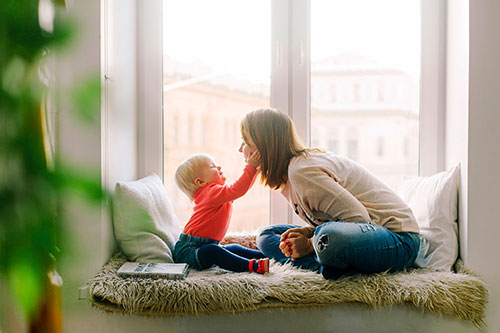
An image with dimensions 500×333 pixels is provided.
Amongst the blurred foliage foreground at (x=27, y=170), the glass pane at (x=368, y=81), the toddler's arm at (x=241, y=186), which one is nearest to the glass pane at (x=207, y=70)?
the glass pane at (x=368, y=81)

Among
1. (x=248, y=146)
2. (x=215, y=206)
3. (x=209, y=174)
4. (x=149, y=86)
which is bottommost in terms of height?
(x=215, y=206)

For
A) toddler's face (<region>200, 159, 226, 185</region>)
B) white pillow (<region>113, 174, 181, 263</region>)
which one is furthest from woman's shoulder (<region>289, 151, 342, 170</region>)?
white pillow (<region>113, 174, 181, 263</region>)

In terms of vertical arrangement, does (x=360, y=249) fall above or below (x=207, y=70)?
below

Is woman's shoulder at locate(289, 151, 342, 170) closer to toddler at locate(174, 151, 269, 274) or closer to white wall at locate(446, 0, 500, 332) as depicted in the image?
toddler at locate(174, 151, 269, 274)

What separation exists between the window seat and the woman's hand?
0.18m

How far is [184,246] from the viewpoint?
1.75m

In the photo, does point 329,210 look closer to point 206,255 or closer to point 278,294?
point 278,294

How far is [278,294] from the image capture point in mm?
1429

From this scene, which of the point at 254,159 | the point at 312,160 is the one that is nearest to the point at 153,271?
the point at 254,159

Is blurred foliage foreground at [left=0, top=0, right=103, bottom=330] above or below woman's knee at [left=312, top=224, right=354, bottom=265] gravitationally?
above

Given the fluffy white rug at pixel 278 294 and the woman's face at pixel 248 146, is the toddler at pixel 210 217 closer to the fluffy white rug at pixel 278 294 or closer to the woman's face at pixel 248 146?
the woman's face at pixel 248 146

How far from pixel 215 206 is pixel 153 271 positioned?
0.39 meters

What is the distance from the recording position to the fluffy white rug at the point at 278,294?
1416 mm

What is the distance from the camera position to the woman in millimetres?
1466
